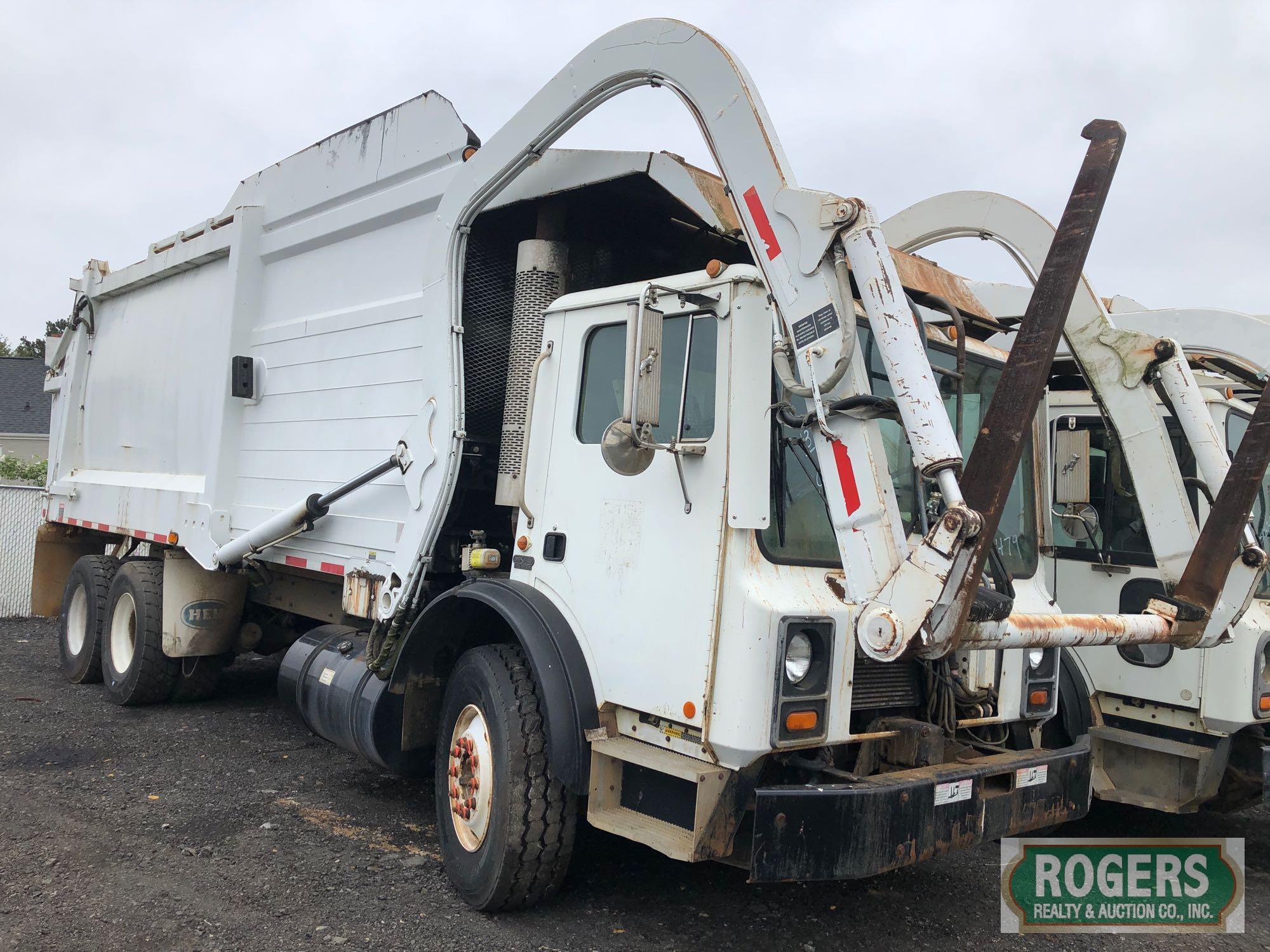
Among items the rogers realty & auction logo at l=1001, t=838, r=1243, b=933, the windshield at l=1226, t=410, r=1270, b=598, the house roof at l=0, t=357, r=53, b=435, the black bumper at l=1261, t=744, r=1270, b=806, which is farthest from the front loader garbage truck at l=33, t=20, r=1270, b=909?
the house roof at l=0, t=357, r=53, b=435

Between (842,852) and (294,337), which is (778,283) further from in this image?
(294,337)

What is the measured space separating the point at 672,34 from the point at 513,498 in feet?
5.93

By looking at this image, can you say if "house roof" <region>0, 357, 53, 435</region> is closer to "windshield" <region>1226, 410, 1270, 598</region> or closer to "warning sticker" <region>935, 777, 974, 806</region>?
"windshield" <region>1226, 410, 1270, 598</region>

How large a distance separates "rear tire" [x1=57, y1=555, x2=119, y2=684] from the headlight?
609 cm

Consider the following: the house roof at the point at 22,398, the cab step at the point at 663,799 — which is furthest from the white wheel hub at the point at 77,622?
the house roof at the point at 22,398

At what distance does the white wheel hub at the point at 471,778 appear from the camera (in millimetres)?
3621

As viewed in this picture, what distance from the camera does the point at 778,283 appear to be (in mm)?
2959

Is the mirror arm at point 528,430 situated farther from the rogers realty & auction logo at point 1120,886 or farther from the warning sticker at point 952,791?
the rogers realty & auction logo at point 1120,886

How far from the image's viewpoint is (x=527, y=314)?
4176mm

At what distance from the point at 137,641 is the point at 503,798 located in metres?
4.35

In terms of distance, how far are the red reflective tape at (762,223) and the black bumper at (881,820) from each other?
1.59 m

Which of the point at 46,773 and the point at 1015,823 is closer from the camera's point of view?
the point at 1015,823

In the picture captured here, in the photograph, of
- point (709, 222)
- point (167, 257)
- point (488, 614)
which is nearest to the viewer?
point (709, 222)

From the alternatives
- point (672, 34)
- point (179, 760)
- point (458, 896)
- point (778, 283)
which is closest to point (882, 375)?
point (778, 283)
